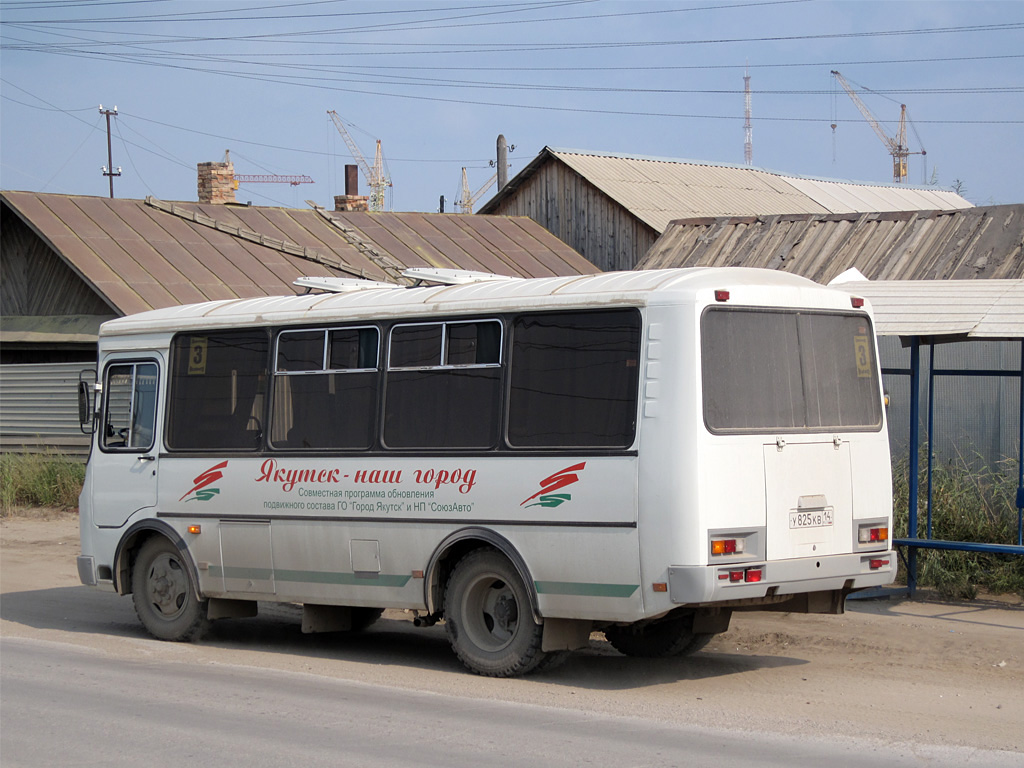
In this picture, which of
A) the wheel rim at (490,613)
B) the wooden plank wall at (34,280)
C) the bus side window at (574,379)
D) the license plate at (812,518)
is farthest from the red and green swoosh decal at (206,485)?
the wooden plank wall at (34,280)

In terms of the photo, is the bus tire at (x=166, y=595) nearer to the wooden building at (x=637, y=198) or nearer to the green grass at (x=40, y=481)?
the green grass at (x=40, y=481)

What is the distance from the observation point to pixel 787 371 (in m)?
8.56

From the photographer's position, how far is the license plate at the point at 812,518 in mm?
8336

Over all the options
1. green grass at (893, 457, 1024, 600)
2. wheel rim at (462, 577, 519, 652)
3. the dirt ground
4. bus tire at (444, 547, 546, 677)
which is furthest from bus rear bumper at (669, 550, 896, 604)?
green grass at (893, 457, 1024, 600)

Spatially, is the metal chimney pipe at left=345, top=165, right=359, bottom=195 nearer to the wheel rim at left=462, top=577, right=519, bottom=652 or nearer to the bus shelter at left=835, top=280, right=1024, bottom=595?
the bus shelter at left=835, top=280, right=1024, bottom=595

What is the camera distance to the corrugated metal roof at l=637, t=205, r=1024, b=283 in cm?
1518

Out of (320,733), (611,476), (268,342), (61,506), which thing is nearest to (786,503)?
(611,476)

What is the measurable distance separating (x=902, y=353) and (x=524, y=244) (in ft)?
43.6

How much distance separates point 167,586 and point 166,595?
8 cm

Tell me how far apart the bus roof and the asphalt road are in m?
2.70

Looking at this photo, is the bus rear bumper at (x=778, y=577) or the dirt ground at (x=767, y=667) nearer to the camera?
the dirt ground at (x=767, y=667)

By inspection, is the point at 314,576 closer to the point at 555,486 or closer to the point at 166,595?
the point at 166,595

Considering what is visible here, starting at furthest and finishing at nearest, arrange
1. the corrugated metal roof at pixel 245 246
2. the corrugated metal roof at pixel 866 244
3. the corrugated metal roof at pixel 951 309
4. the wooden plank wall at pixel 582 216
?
the wooden plank wall at pixel 582 216 → the corrugated metal roof at pixel 245 246 → the corrugated metal roof at pixel 866 244 → the corrugated metal roof at pixel 951 309

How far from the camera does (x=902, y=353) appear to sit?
49.6 ft
